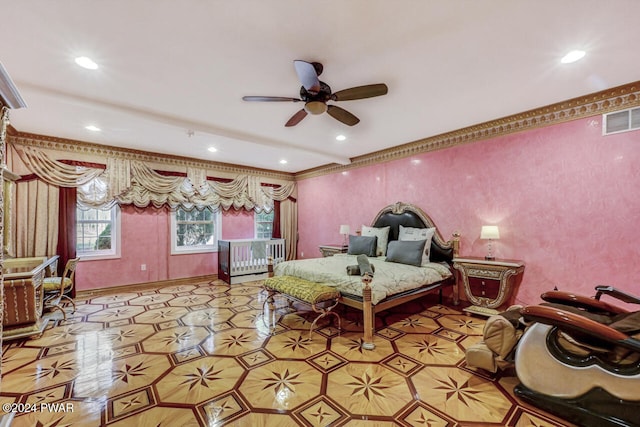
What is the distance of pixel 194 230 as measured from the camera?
5.78 meters

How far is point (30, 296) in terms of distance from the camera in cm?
291

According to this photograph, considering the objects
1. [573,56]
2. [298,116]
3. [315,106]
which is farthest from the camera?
[298,116]

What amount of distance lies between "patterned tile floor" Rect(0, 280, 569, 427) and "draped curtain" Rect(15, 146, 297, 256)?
1.87 metres

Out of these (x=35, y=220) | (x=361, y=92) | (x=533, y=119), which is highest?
(x=533, y=119)

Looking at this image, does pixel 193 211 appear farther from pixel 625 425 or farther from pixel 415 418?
pixel 625 425

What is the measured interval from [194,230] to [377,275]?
4.27 metres

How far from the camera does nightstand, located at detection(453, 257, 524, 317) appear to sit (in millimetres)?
3295

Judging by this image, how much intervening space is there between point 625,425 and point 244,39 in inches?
137

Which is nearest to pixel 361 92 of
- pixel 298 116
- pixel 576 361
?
pixel 298 116

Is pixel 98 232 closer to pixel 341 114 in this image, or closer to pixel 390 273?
pixel 341 114

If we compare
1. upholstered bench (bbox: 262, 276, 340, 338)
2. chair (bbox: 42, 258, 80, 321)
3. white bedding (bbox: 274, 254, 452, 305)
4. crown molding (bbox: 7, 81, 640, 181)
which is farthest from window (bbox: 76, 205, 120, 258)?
upholstered bench (bbox: 262, 276, 340, 338)

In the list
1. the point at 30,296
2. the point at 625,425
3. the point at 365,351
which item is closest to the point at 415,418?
the point at 365,351

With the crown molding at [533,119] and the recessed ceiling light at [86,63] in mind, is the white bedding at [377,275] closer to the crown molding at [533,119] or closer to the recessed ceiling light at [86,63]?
the crown molding at [533,119]

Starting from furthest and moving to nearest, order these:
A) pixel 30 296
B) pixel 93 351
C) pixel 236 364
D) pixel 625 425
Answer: pixel 30 296
pixel 93 351
pixel 236 364
pixel 625 425
